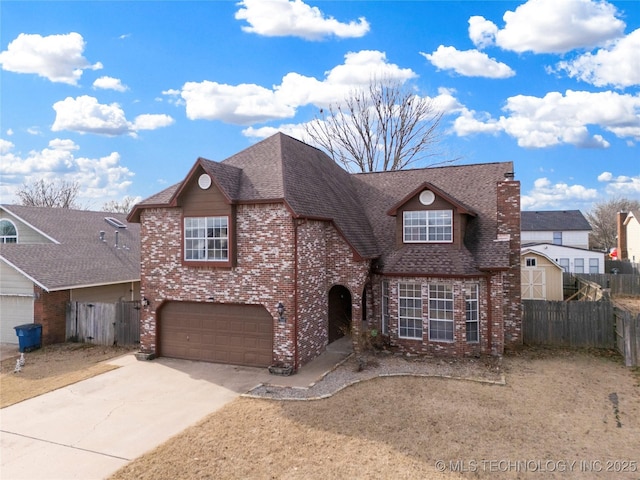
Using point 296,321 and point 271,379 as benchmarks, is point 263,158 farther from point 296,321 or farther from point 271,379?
point 271,379

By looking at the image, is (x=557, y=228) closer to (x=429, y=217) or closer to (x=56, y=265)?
(x=429, y=217)

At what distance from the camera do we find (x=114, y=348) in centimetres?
1695

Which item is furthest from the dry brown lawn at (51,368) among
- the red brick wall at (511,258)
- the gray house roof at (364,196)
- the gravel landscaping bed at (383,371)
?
the red brick wall at (511,258)

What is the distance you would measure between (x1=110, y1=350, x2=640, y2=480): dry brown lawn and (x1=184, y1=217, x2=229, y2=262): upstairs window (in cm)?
499

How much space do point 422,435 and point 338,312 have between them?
8.94 m

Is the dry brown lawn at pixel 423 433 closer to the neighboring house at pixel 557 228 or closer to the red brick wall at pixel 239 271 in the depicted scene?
the red brick wall at pixel 239 271

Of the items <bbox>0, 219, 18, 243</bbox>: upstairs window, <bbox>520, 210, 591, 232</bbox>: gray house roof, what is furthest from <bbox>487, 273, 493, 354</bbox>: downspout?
<bbox>520, 210, 591, 232</bbox>: gray house roof

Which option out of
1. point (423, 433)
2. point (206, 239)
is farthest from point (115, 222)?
point (423, 433)

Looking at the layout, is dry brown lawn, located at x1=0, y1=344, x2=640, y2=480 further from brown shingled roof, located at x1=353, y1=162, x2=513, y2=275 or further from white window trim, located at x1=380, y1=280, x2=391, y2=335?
brown shingled roof, located at x1=353, y1=162, x2=513, y2=275

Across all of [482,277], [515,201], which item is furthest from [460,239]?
[515,201]

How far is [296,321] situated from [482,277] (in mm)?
6541

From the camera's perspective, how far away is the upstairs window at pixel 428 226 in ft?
50.7

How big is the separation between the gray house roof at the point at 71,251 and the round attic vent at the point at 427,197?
14786 mm

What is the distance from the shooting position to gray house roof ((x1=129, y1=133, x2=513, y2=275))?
Answer: 1420cm
